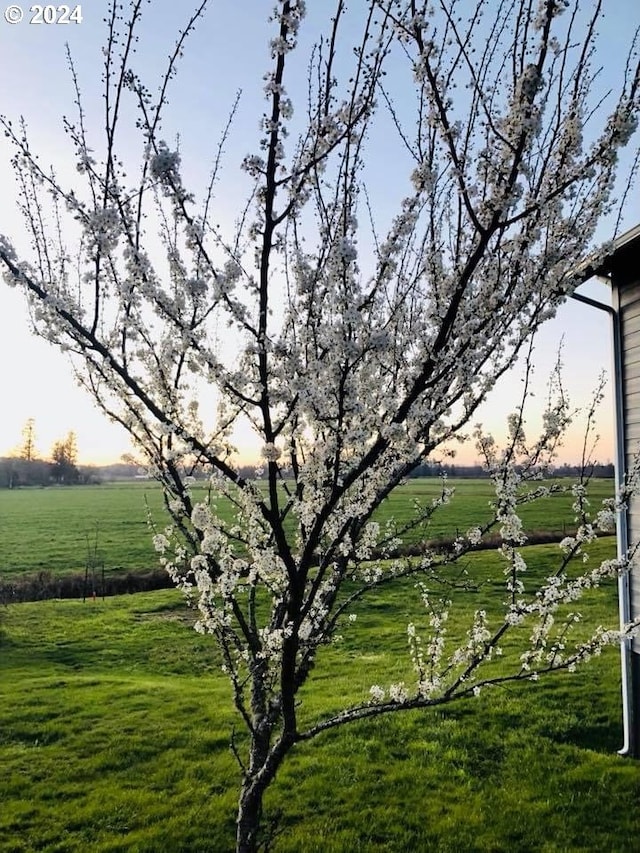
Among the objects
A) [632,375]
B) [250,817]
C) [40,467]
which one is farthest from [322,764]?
[40,467]

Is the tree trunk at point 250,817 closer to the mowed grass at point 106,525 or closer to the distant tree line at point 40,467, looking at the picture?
the mowed grass at point 106,525

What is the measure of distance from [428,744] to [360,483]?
5.65 metres

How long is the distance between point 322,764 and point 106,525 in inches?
1168

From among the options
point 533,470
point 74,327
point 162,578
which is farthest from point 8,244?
point 162,578

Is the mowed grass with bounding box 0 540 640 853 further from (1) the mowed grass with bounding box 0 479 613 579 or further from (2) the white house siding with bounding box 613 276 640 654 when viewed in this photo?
(1) the mowed grass with bounding box 0 479 613 579

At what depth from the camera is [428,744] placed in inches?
301

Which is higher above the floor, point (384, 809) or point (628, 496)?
point (628, 496)

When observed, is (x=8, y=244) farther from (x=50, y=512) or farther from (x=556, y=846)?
(x=50, y=512)

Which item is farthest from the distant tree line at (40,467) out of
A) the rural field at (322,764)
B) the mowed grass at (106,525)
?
the rural field at (322,764)

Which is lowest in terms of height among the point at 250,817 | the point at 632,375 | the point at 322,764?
the point at 322,764

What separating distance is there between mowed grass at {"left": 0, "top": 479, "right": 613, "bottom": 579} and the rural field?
237 inches

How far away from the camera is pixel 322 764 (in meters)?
7.28

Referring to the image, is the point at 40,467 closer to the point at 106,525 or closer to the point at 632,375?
the point at 106,525

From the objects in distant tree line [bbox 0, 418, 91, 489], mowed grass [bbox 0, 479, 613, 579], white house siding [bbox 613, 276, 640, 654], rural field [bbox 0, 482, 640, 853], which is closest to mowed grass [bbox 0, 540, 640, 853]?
rural field [bbox 0, 482, 640, 853]
